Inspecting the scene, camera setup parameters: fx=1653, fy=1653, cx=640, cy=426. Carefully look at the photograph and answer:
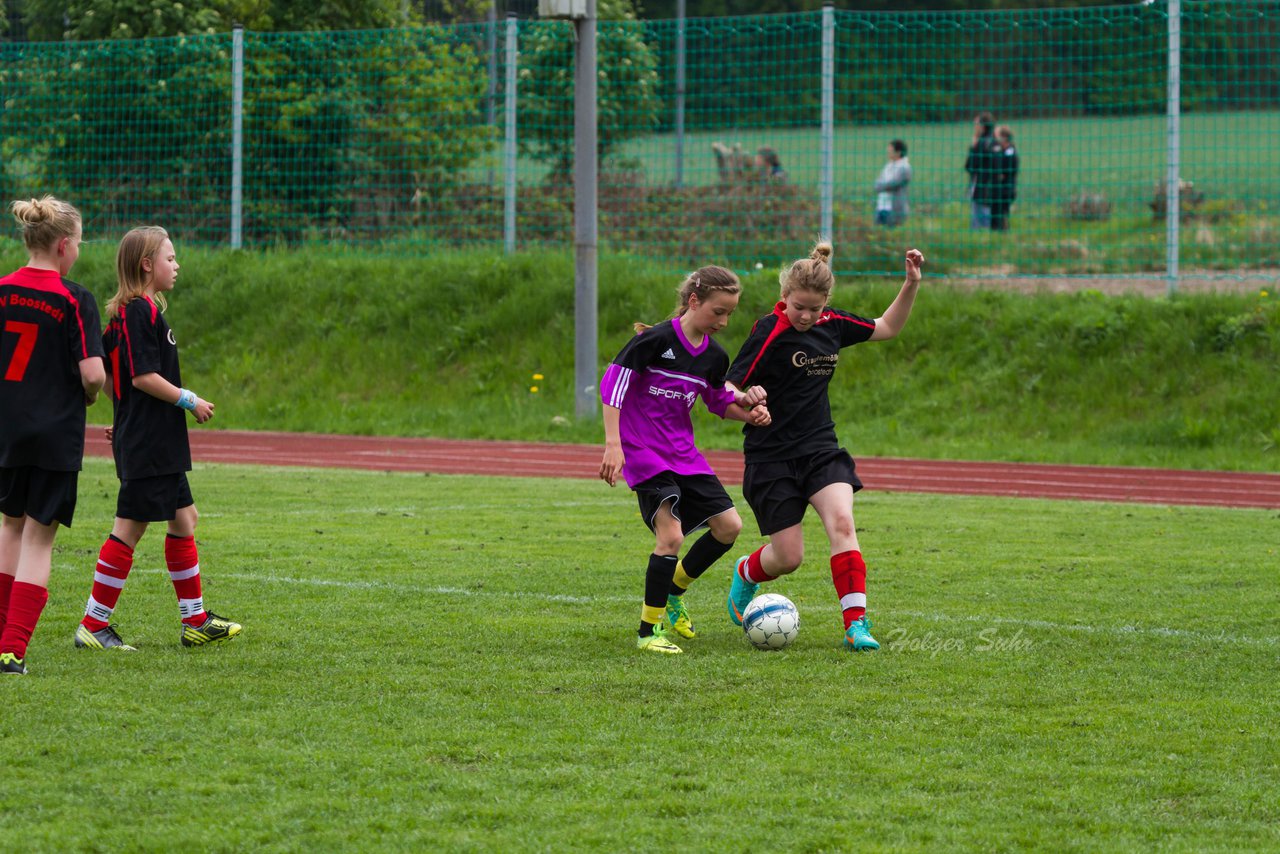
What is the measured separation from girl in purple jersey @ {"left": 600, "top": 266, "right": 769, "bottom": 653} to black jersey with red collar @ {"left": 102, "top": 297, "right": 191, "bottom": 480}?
1775 millimetres

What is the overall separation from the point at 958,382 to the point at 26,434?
12710 mm

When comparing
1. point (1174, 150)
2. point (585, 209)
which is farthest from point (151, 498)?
point (1174, 150)

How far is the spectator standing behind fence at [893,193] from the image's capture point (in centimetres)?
1962

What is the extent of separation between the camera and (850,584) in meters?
6.85

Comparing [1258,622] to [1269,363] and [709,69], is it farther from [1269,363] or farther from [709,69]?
[709,69]

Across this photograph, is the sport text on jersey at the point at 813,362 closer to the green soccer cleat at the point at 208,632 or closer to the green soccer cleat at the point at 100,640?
the green soccer cleat at the point at 208,632

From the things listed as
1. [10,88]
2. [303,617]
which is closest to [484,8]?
[10,88]

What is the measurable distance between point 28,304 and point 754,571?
321 centimetres

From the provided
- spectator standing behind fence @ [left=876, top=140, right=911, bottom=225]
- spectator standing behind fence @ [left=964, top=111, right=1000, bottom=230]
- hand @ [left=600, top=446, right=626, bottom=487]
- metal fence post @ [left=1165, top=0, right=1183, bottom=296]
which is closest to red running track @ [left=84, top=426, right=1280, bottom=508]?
metal fence post @ [left=1165, top=0, right=1183, bottom=296]

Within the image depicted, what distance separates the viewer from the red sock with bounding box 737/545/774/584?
7.29 m

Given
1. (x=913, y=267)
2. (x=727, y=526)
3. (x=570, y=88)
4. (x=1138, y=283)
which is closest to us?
(x=727, y=526)

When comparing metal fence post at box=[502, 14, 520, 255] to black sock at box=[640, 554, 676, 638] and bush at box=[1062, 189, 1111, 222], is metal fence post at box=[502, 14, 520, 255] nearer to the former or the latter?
bush at box=[1062, 189, 1111, 222]

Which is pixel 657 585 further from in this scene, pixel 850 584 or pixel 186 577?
pixel 186 577

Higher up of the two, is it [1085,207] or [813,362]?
[1085,207]
